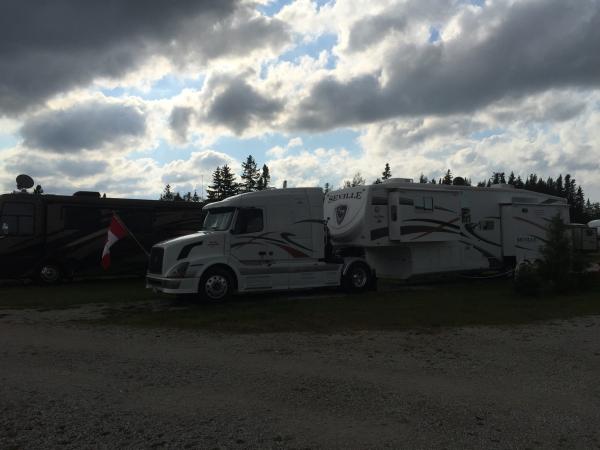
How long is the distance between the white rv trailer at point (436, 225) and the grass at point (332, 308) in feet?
3.81

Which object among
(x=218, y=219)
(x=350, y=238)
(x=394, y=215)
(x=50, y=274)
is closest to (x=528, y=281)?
(x=394, y=215)

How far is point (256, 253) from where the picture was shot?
13.4 metres

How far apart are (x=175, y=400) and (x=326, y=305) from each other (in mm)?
7181

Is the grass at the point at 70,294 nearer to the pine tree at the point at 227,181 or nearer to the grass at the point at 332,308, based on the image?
the grass at the point at 332,308

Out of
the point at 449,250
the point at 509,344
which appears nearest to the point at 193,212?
the point at 449,250

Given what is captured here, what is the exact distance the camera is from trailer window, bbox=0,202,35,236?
1675cm

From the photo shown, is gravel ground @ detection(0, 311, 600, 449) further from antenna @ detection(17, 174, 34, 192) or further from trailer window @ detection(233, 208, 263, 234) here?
antenna @ detection(17, 174, 34, 192)

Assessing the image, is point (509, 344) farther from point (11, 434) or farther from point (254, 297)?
point (254, 297)

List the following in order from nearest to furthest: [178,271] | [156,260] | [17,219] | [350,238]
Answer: [178,271] → [156,260] → [350,238] → [17,219]

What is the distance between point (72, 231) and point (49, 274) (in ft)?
5.19

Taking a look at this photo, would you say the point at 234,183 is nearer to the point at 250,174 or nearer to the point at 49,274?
the point at 250,174

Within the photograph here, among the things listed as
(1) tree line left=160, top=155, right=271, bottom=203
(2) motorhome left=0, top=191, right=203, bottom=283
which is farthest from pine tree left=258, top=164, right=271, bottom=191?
(2) motorhome left=0, top=191, right=203, bottom=283

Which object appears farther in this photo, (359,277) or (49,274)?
(49,274)

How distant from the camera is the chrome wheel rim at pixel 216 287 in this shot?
1252cm
